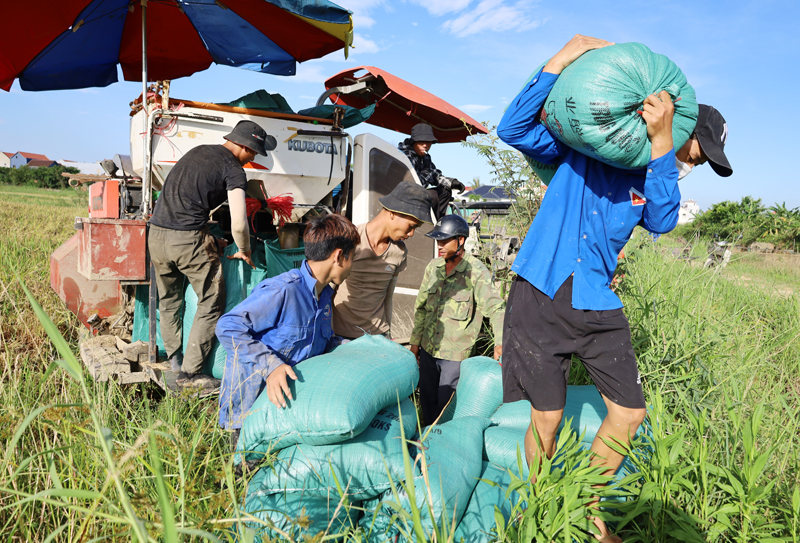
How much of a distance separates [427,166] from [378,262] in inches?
93.0

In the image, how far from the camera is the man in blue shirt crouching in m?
1.89

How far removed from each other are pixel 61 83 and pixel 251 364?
4.21 meters

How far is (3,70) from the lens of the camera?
4.02m

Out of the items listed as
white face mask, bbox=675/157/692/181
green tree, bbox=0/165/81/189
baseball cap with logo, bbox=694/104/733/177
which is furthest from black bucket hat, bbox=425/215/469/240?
green tree, bbox=0/165/81/189

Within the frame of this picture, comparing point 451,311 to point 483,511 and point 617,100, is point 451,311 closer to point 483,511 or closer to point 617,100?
point 483,511

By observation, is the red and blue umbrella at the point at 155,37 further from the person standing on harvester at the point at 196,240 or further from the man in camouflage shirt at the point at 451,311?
the man in camouflage shirt at the point at 451,311

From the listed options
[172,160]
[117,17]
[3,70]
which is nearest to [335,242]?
[172,160]

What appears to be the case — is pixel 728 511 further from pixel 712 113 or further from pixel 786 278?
pixel 786 278

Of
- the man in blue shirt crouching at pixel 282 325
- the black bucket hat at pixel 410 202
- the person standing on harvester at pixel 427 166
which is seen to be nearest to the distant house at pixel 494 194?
the person standing on harvester at pixel 427 166

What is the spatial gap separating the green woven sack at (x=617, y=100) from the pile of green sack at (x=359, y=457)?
1.01 metres

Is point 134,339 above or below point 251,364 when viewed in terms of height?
below

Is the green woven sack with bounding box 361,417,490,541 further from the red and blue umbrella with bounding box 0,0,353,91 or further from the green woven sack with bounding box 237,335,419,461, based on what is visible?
the red and blue umbrella with bounding box 0,0,353,91

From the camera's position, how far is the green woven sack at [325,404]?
171 cm

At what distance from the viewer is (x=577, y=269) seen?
1723 millimetres
